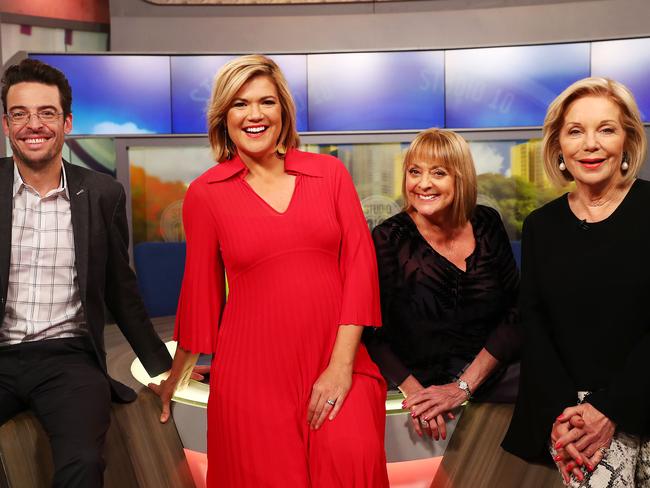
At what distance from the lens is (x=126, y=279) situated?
191 centimetres

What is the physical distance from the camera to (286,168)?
178 centimetres

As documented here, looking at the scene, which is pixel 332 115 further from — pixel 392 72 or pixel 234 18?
pixel 234 18

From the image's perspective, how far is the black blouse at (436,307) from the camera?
6.10 feet

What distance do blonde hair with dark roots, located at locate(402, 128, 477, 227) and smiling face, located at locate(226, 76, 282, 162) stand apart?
38 cm

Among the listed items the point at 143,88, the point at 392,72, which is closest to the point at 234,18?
the point at 143,88

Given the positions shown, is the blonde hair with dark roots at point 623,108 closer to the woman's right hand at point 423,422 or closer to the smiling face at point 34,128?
the woman's right hand at point 423,422

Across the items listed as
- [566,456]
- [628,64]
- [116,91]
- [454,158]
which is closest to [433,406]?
[566,456]

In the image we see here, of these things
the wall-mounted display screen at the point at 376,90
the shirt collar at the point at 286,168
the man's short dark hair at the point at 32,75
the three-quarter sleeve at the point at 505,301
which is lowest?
the three-quarter sleeve at the point at 505,301

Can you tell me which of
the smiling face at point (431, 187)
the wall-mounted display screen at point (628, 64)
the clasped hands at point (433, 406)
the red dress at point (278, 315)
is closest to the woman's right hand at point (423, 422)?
the clasped hands at point (433, 406)

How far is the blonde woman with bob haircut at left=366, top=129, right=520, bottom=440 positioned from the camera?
1.84m

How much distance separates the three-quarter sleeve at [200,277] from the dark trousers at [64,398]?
244 mm

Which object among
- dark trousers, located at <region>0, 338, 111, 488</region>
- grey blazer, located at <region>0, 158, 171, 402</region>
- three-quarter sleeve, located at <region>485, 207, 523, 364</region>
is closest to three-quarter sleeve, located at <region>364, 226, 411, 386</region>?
three-quarter sleeve, located at <region>485, 207, 523, 364</region>

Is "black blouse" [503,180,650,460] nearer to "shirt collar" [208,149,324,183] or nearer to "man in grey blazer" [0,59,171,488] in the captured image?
"shirt collar" [208,149,324,183]

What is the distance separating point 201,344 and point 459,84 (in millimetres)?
4264
